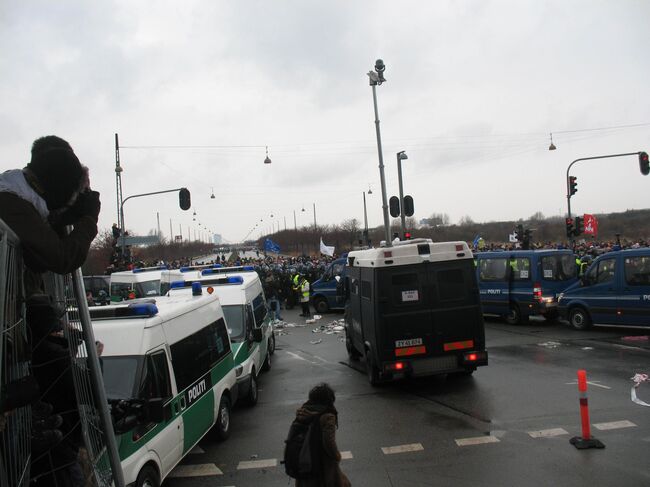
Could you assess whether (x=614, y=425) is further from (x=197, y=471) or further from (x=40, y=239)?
(x=40, y=239)

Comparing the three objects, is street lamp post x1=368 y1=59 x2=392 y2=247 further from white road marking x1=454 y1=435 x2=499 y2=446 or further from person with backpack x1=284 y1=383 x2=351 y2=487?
person with backpack x1=284 y1=383 x2=351 y2=487

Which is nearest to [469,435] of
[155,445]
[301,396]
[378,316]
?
[378,316]

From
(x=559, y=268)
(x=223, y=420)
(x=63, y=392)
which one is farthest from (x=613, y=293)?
(x=63, y=392)

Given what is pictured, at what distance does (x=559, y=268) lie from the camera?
16.1m

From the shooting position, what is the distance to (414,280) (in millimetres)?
9203

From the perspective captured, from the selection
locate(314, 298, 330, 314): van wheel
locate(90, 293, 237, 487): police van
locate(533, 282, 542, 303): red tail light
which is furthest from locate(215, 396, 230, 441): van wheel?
locate(314, 298, 330, 314): van wheel

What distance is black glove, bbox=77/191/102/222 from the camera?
248 centimetres

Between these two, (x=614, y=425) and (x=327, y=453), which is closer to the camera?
(x=327, y=453)

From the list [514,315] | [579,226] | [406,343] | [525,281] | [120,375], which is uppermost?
[579,226]

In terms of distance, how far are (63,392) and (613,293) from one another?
47.4ft

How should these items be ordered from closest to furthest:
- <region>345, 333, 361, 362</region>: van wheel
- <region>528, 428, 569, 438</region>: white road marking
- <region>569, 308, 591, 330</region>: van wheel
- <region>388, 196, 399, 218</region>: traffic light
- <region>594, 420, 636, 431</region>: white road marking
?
<region>528, 428, 569, 438</region>: white road marking
<region>594, 420, 636, 431</region>: white road marking
<region>345, 333, 361, 362</region>: van wheel
<region>569, 308, 591, 330</region>: van wheel
<region>388, 196, 399, 218</region>: traffic light

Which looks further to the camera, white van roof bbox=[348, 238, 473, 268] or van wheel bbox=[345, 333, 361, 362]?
van wheel bbox=[345, 333, 361, 362]

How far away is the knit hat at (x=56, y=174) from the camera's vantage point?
241cm

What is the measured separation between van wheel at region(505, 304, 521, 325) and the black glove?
52.6ft
